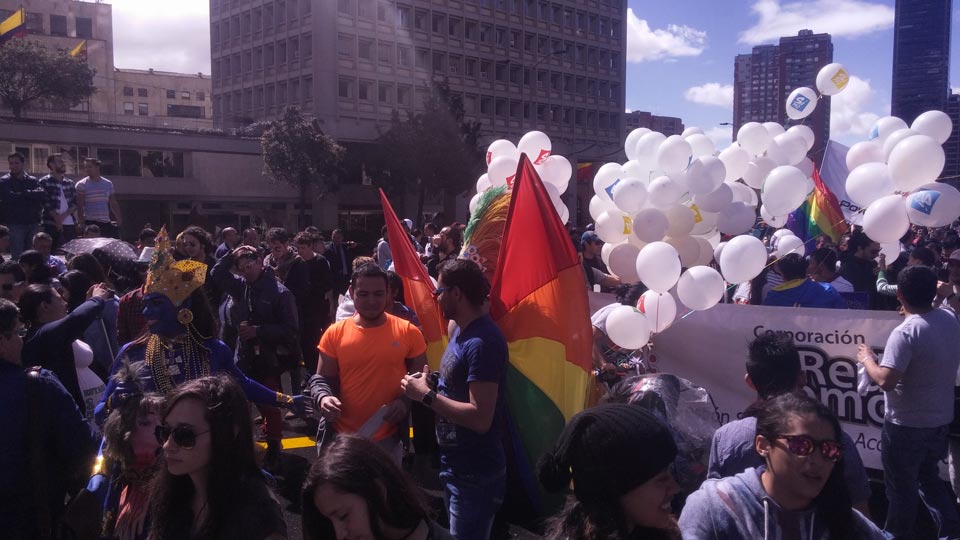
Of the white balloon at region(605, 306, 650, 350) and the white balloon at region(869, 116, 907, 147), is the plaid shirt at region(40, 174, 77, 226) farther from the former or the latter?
the white balloon at region(869, 116, 907, 147)

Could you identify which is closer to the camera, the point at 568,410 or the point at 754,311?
the point at 568,410

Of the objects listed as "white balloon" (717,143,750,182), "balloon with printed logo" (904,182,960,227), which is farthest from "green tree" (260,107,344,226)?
"balloon with printed logo" (904,182,960,227)

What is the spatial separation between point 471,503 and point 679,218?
11.1 feet

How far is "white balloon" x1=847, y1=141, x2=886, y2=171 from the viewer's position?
681 centimetres

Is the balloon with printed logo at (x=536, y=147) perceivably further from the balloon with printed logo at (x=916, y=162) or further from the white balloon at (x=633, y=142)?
the balloon with printed logo at (x=916, y=162)

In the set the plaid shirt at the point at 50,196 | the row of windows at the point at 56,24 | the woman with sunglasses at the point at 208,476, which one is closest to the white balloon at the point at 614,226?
the woman with sunglasses at the point at 208,476

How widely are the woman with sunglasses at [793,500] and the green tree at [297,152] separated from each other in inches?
1636

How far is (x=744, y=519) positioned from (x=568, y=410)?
2.30 meters

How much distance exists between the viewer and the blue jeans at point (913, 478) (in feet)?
14.2

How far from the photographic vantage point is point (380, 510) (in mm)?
2094

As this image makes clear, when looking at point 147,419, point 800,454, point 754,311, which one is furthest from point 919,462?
point 147,419

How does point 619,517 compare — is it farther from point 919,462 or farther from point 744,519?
point 919,462

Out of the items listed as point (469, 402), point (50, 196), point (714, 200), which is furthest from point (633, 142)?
point (50, 196)

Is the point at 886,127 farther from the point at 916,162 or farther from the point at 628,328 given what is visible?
the point at 628,328
